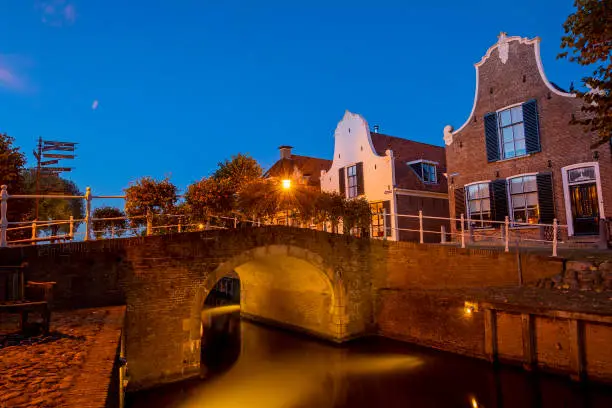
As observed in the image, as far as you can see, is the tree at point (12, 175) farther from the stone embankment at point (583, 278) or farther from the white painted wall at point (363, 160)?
the stone embankment at point (583, 278)

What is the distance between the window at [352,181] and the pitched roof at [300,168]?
3.94 meters

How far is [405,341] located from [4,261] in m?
11.1

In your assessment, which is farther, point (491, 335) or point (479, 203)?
point (479, 203)

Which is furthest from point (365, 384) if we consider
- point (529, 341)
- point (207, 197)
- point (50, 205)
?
point (50, 205)

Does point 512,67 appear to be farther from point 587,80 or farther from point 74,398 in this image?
point 74,398

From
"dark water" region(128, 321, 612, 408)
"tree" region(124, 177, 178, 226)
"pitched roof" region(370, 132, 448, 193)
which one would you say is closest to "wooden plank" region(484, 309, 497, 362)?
"dark water" region(128, 321, 612, 408)

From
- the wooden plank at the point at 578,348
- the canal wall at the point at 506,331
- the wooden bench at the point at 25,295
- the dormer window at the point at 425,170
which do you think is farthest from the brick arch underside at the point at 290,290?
the dormer window at the point at 425,170

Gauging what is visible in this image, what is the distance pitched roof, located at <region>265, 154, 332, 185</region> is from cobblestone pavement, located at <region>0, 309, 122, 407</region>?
21.0m

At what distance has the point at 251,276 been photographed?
58.6ft

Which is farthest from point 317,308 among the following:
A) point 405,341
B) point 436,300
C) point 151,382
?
point 151,382

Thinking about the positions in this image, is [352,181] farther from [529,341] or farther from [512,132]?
[529,341]

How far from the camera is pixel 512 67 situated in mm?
16578

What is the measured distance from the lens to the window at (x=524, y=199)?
51.5 feet

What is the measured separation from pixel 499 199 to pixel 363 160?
7.64 m
